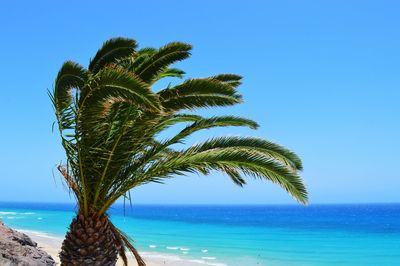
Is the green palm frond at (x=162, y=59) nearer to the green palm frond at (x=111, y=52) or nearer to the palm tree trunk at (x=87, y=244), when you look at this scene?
the green palm frond at (x=111, y=52)

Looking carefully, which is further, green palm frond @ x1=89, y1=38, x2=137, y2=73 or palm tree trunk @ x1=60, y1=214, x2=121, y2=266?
green palm frond @ x1=89, y1=38, x2=137, y2=73

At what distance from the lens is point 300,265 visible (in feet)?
97.6

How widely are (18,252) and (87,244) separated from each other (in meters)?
1.22

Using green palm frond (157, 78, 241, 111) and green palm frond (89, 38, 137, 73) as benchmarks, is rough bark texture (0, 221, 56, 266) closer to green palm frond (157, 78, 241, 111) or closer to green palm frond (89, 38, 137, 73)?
green palm frond (89, 38, 137, 73)

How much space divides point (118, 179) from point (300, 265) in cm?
2194

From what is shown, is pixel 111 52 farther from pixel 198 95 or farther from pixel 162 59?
pixel 198 95

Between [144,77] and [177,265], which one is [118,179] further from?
[177,265]

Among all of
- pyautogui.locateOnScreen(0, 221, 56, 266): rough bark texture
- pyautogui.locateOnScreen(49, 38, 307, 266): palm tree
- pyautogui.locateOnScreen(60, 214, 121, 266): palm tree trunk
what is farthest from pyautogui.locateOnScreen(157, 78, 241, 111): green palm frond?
pyautogui.locateOnScreen(0, 221, 56, 266): rough bark texture

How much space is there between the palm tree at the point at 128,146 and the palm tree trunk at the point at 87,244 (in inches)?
0.7

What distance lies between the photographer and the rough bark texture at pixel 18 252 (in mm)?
9112

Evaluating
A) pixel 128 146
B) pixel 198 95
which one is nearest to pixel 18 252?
pixel 128 146

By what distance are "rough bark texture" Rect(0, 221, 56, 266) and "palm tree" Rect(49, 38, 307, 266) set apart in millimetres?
520

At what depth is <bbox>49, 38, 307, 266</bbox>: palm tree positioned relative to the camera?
9.12 m

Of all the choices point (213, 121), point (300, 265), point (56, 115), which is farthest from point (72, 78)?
point (300, 265)
